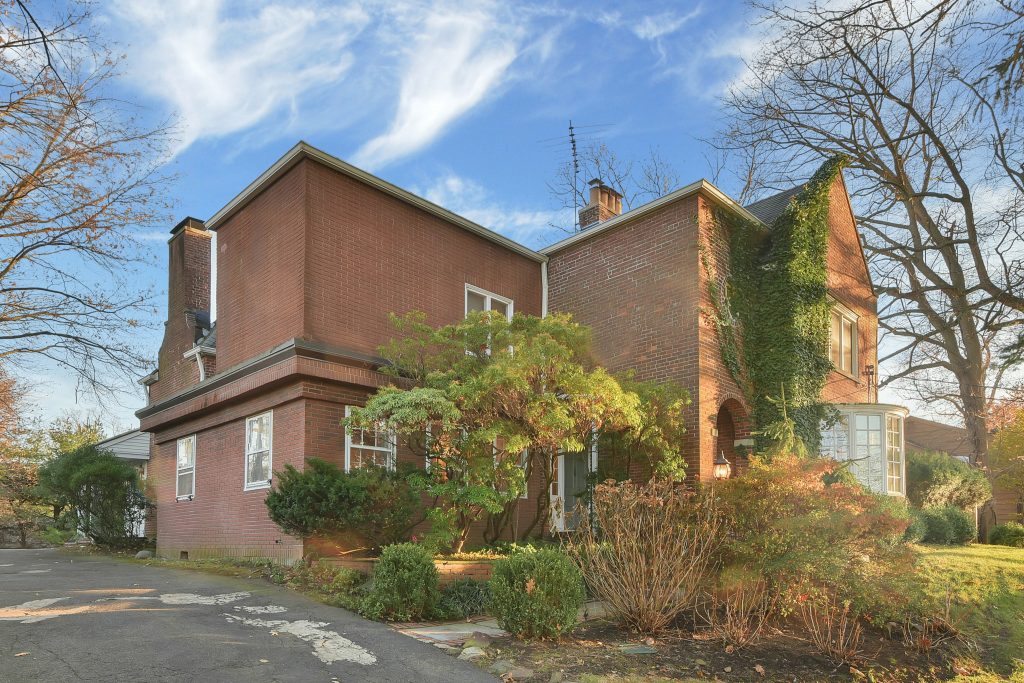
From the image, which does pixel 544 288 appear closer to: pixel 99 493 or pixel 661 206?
pixel 661 206

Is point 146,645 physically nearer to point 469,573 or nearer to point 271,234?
point 469,573

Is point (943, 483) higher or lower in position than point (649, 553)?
lower

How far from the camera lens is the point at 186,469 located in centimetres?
1633

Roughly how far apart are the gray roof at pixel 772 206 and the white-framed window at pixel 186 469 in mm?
13606

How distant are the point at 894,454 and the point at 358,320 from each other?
12904 millimetres

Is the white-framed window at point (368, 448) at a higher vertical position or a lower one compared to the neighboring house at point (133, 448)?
higher

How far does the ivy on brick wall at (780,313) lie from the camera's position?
51.6ft

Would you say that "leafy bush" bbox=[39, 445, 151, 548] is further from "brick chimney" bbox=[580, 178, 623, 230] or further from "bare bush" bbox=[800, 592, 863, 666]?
"bare bush" bbox=[800, 592, 863, 666]

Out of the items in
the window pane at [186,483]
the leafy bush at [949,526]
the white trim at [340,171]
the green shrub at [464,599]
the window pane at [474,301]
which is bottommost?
the leafy bush at [949,526]

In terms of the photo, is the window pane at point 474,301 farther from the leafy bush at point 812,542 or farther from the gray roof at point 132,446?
the gray roof at point 132,446

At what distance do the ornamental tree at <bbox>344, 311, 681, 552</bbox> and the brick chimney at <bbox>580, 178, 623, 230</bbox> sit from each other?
6812 millimetres

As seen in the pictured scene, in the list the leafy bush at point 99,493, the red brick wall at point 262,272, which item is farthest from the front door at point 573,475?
the leafy bush at point 99,493

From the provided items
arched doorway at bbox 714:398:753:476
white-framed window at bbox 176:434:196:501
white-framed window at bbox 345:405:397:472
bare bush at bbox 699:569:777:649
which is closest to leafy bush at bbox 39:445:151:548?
white-framed window at bbox 176:434:196:501

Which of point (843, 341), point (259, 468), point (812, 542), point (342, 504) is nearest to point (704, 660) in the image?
point (812, 542)
